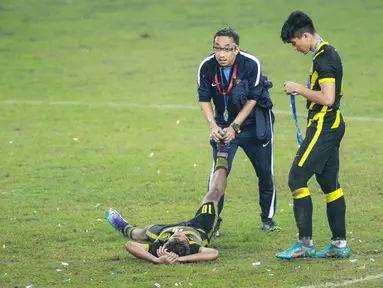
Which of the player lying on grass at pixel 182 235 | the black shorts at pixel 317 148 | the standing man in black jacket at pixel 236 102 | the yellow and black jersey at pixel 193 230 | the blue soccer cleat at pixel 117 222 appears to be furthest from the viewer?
the blue soccer cleat at pixel 117 222

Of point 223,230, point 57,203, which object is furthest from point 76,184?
point 223,230

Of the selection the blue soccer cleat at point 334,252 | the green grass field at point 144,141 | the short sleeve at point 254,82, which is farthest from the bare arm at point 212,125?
the blue soccer cleat at point 334,252

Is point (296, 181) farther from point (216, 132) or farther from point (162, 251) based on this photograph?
point (162, 251)

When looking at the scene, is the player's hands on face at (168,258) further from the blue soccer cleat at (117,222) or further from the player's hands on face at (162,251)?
the blue soccer cleat at (117,222)

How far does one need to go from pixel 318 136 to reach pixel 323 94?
18.7 inches

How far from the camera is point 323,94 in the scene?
9.84 meters

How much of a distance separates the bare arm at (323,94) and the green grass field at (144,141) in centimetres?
160

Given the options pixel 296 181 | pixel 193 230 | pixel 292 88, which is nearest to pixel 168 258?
pixel 193 230

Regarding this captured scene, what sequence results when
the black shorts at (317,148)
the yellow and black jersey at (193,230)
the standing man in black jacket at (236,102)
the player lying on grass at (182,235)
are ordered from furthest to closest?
1. the standing man in black jacket at (236,102)
2. the yellow and black jersey at (193,230)
3. the player lying on grass at (182,235)
4. the black shorts at (317,148)

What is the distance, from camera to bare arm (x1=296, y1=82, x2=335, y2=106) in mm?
9805

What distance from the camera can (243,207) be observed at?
13.2m

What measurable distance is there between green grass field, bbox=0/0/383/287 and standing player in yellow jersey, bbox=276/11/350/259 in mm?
288

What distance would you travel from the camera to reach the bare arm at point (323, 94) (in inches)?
386

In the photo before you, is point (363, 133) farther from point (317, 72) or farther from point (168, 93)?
point (317, 72)
